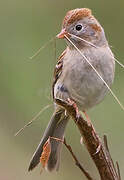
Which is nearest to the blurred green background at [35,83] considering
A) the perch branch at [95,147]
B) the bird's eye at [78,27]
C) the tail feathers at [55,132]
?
the tail feathers at [55,132]

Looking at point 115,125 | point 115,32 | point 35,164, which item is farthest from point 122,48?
point 35,164

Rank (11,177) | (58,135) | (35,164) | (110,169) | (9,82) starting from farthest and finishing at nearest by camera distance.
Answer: (9,82), (11,177), (58,135), (35,164), (110,169)

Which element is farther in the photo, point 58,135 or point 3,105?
point 3,105

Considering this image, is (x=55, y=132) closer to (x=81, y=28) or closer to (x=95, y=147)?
(x=81, y=28)

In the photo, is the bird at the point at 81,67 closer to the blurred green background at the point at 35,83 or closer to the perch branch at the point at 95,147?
the perch branch at the point at 95,147

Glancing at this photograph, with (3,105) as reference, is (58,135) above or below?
below

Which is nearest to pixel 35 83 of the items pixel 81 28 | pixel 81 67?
pixel 81 28

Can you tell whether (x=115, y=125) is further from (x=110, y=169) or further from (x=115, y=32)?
(x=110, y=169)

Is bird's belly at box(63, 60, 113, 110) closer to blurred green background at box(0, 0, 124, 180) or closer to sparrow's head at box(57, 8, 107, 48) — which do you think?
sparrow's head at box(57, 8, 107, 48)
